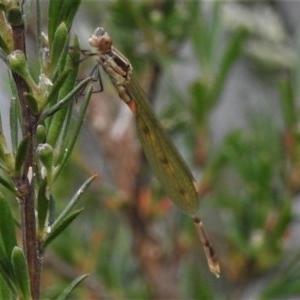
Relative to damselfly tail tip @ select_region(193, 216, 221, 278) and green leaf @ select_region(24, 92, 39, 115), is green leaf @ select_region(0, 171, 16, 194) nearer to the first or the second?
green leaf @ select_region(24, 92, 39, 115)

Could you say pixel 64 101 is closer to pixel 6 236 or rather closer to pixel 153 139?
pixel 6 236

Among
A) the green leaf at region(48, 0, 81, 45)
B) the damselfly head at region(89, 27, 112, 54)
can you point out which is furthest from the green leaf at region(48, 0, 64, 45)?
the damselfly head at region(89, 27, 112, 54)

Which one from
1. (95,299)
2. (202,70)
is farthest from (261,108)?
(95,299)

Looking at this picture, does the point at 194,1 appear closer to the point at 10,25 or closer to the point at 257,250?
the point at 257,250

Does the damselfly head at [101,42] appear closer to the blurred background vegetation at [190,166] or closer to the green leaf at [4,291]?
the green leaf at [4,291]

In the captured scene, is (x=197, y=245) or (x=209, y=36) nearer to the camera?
(x=209, y=36)

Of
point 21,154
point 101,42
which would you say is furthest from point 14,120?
point 101,42
